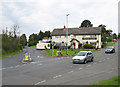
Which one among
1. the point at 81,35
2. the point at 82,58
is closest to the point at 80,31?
the point at 81,35

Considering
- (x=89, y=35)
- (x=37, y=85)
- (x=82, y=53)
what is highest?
(x=89, y=35)

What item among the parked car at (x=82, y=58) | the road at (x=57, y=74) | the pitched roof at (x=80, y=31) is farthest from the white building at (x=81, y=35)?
the road at (x=57, y=74)

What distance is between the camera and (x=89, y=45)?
55.7 meters

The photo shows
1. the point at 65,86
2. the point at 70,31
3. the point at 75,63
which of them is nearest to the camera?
the point at 65,86

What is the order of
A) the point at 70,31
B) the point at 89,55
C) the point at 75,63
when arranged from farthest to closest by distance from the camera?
the point at 70,31 → the point at 89,55 → the point at 75,63

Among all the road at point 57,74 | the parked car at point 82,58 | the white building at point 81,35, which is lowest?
the road at point 57,74

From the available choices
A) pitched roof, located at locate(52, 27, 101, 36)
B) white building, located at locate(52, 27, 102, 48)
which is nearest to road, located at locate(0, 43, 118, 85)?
white building, located at locate(52, 27, 102, 48)

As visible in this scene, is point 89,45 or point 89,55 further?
point 89,45

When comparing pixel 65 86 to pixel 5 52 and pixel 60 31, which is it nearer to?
pixel 5 52

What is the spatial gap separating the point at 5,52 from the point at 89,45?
29.9 m

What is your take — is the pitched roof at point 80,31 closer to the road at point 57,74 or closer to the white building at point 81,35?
the white building at point 81,35

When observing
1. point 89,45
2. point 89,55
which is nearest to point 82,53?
point 89,55

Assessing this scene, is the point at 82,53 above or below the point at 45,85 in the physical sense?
above

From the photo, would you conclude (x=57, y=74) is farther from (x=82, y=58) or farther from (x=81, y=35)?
(x=81, y=35)
